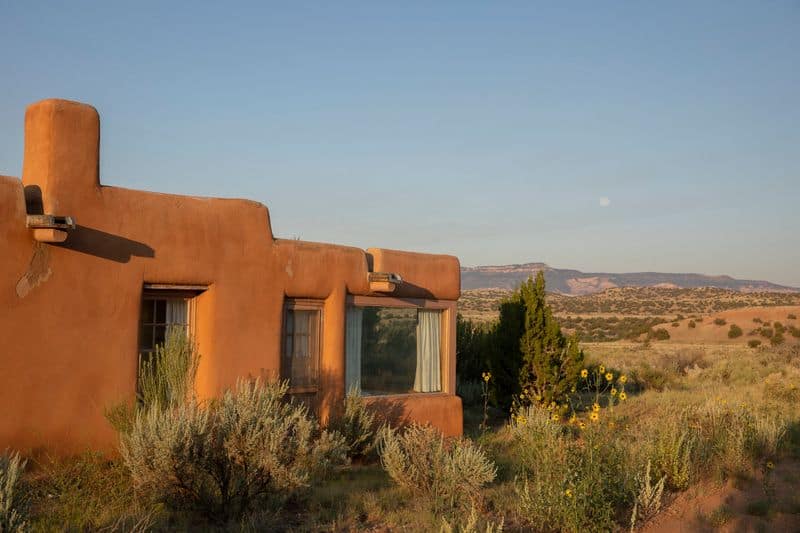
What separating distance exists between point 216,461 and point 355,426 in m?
3.55

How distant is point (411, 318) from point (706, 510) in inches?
207

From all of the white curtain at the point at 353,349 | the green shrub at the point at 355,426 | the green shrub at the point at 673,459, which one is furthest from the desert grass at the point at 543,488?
the white curtain at the point at 353,349

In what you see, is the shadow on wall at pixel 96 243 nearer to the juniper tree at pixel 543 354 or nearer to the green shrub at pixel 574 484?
the green shrub at pixel 574 484

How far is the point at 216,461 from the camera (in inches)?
265

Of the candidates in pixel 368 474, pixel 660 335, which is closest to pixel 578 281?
pixel 660 335

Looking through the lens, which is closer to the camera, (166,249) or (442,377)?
(166,249)

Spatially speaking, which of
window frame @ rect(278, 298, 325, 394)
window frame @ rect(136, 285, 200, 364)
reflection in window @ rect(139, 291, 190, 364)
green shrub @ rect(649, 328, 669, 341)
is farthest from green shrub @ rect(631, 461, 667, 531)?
green shrub @ rect(649, 328, 669, 341)

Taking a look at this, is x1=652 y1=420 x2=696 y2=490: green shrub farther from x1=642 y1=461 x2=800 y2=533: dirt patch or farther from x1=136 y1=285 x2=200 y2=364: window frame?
x1=136 y1=285 x2=200 y2=364: window frame

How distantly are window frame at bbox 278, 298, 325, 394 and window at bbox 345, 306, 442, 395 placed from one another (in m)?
0.55

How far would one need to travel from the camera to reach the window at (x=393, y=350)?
1091 centimetres

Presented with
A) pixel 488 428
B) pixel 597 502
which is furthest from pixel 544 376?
pixel 597 502

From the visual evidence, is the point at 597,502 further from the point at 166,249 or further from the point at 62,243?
the point at 62,243

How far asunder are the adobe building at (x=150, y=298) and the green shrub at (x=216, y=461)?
1.46 m

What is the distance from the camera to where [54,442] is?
7730 mm
